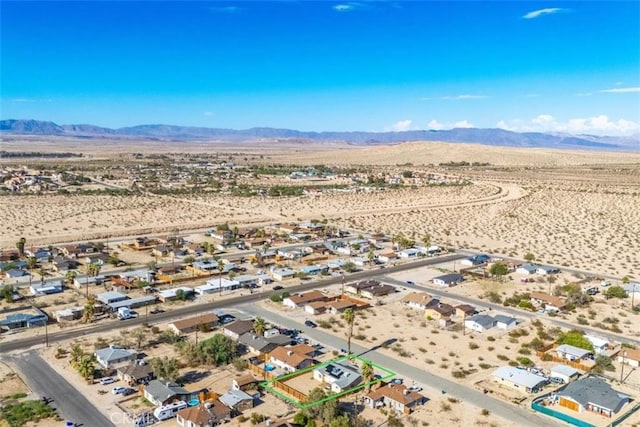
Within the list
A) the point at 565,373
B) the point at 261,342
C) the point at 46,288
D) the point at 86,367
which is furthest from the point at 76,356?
the point at 565,373

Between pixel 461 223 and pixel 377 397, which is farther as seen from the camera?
pixel 461 223

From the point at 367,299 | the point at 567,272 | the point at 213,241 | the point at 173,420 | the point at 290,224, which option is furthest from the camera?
the point at 290,224

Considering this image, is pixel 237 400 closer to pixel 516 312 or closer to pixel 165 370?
pixel 165 370

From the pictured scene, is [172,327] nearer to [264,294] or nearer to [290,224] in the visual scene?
[264,294]

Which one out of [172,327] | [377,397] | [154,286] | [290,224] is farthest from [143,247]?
[377,397]

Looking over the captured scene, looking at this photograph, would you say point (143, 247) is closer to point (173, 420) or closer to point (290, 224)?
point (290, 224)

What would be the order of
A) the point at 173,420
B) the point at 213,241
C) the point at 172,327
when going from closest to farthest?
1. the point at 173,420
2. the point at 172,327
3. the point at 213,241

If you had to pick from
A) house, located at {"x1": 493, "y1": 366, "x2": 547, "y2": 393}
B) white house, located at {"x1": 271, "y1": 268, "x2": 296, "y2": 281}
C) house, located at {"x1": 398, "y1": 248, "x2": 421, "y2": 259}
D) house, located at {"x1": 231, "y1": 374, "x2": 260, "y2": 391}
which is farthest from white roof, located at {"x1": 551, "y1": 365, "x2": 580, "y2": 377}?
house, located at {"x1": 398, "y1": 248, "x2": 421, "y2": 259}

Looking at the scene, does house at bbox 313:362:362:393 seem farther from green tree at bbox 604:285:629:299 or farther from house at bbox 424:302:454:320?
green tree at bbox 604:285:629:299
